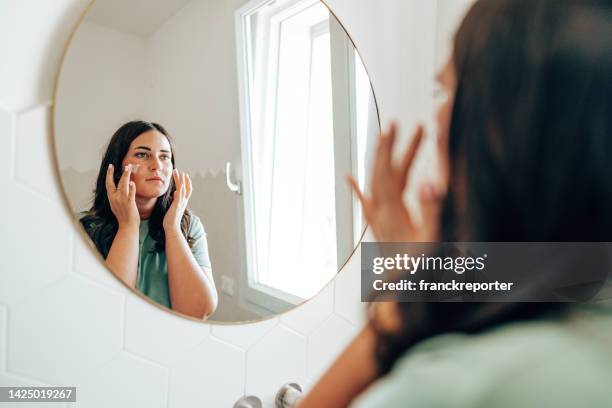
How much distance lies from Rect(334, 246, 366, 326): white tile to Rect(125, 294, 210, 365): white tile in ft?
1.02

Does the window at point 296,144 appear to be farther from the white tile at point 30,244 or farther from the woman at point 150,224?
the white tile at point 30,244

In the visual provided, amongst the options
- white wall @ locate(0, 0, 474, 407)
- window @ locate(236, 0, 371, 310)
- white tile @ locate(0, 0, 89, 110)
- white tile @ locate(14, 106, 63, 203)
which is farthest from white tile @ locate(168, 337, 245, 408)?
white tile @ locate(0, 0, 89, 110)

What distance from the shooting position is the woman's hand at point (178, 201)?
69cm

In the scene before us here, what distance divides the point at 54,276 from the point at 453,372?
1.97 feet

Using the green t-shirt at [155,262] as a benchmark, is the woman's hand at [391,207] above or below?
above

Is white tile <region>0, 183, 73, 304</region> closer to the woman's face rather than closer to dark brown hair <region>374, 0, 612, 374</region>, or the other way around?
the woman's face

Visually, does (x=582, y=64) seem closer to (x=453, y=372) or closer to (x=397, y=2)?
(x=453, y=372)

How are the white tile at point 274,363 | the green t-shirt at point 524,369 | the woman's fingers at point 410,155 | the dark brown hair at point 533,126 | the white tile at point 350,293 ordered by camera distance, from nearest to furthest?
the green t-shirt at point 524,369 < the dark brown hair at point 533,126 < the white tile at point 274,363 < the white tile at point 350,293 < the woman's fingers at point 410,155

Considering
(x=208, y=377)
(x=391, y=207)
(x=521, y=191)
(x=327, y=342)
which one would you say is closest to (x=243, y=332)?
(x=208, y=377)

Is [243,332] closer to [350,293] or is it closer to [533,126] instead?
[350,293]

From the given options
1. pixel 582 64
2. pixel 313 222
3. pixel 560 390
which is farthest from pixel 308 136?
pixel 560 390

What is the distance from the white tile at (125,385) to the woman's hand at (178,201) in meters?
0.22

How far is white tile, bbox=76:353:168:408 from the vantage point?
647 mm

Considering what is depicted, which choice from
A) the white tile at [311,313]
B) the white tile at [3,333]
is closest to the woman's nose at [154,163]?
the white tile at [3,333]
